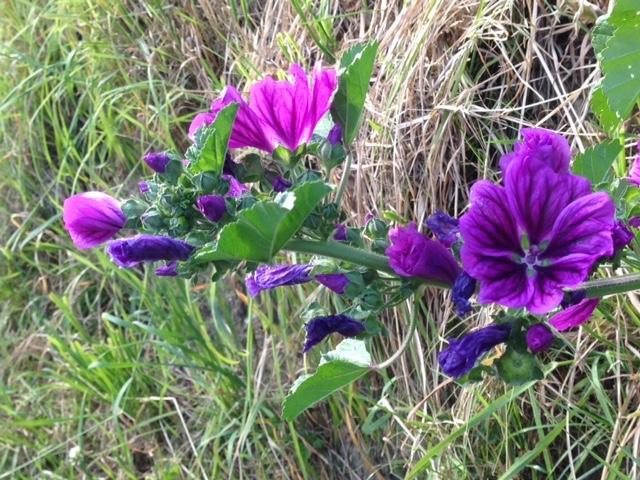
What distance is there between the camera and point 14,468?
201 centimetres

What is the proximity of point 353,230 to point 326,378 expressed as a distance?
0.42 ft

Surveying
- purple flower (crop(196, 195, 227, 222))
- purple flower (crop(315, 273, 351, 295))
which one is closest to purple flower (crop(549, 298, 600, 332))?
purple flower (crop(315, 273, 351, 295))

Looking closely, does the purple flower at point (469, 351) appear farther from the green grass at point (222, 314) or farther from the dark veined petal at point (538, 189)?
the green grass at point (222, 314)

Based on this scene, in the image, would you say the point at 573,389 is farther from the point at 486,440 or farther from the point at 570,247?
the point at 570,247

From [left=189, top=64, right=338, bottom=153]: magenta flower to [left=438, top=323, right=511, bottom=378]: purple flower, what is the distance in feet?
0.75

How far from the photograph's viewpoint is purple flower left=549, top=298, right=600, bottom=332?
2.59ft

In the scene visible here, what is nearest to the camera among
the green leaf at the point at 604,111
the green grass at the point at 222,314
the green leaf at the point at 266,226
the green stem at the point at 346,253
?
the green leaf at the point at 266,226

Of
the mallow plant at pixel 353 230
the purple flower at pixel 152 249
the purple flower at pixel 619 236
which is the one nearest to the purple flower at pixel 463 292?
the mallow plant at pixel 353 230

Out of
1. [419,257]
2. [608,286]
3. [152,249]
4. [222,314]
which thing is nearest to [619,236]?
[608,286]

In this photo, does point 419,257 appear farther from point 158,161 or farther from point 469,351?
point 158,161

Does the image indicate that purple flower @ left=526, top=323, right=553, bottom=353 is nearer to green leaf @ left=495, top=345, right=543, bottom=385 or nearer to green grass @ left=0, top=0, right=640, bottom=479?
green leaf @ left=495, top=345, right=543, bottom=385

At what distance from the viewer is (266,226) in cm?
61

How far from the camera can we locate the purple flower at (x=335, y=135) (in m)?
0.79

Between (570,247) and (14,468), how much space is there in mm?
1683
